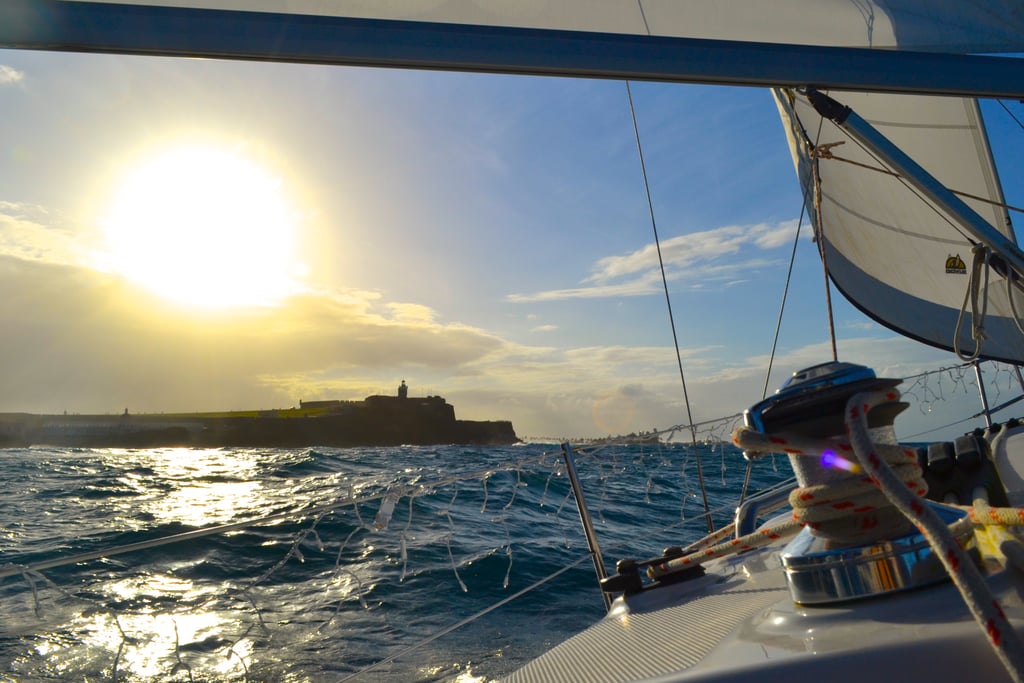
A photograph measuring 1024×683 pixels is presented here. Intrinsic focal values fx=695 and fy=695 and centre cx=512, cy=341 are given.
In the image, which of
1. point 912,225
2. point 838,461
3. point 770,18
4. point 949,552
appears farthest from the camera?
point 912,225

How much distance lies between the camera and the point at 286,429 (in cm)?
4459

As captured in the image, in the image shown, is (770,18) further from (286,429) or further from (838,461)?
(286,429)

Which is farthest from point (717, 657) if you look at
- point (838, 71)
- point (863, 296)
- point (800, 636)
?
point (863, 296)

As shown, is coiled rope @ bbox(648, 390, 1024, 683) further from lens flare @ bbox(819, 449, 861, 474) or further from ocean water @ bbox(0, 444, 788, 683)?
ocean water @ bbox(0, 444, 788, 683)

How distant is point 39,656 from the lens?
3025 mm

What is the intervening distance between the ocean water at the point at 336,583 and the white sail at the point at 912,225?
124 centimetres

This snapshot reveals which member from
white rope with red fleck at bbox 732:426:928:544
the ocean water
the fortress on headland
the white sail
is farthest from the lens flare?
the fortress on headland

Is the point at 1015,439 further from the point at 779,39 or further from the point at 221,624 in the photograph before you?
the point at 221,624

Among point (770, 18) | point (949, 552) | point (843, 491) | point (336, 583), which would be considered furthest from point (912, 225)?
point (336, 583)

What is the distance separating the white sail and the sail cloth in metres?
1.59

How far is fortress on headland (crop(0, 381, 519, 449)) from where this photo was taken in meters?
44.2


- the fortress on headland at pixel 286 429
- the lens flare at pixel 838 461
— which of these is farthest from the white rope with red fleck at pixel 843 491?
the fortress on headland at pixel 286 429

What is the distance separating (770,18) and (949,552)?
1285 mm

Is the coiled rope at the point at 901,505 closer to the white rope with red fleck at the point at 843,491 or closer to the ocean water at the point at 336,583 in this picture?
the white rope with red fleck at the point at 843,491
